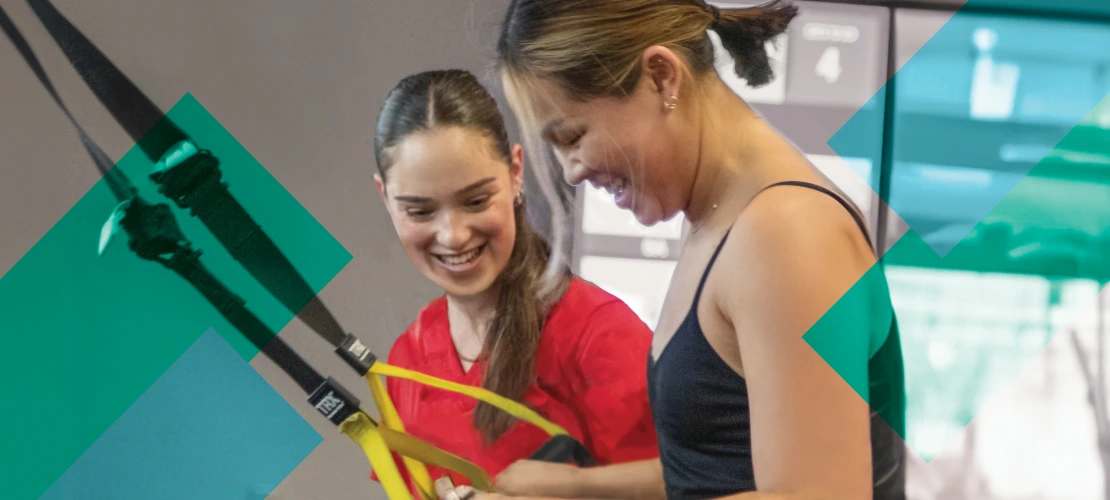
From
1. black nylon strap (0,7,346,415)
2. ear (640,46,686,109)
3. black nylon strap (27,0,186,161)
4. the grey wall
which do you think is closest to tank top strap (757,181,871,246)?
ear (640,46,686,109)

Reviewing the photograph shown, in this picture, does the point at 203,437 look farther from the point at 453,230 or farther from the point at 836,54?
the point at 836,54

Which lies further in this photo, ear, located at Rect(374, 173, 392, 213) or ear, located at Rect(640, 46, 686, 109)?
ear, located at Rect(374, 173, 392, 213)

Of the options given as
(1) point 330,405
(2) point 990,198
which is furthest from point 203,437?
(2) point 990,198

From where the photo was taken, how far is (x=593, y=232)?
0.77 meters

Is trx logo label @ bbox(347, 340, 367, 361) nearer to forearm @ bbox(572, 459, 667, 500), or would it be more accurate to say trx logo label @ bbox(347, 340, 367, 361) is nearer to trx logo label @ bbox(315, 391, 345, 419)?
trx logo label @ bbox(315, 391, 345, 419)

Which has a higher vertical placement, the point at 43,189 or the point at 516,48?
the point at 43,189

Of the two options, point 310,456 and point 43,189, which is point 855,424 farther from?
point 43,189

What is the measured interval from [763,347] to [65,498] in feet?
2.27

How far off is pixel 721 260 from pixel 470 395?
29 centimetres

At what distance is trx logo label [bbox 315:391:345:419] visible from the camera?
0.79m

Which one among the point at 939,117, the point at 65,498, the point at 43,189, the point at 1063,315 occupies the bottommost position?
the point at 1063,315

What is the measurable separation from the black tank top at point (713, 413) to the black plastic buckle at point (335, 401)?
275mm

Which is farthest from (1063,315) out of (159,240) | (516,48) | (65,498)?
(65,498)

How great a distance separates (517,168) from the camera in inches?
29.5
